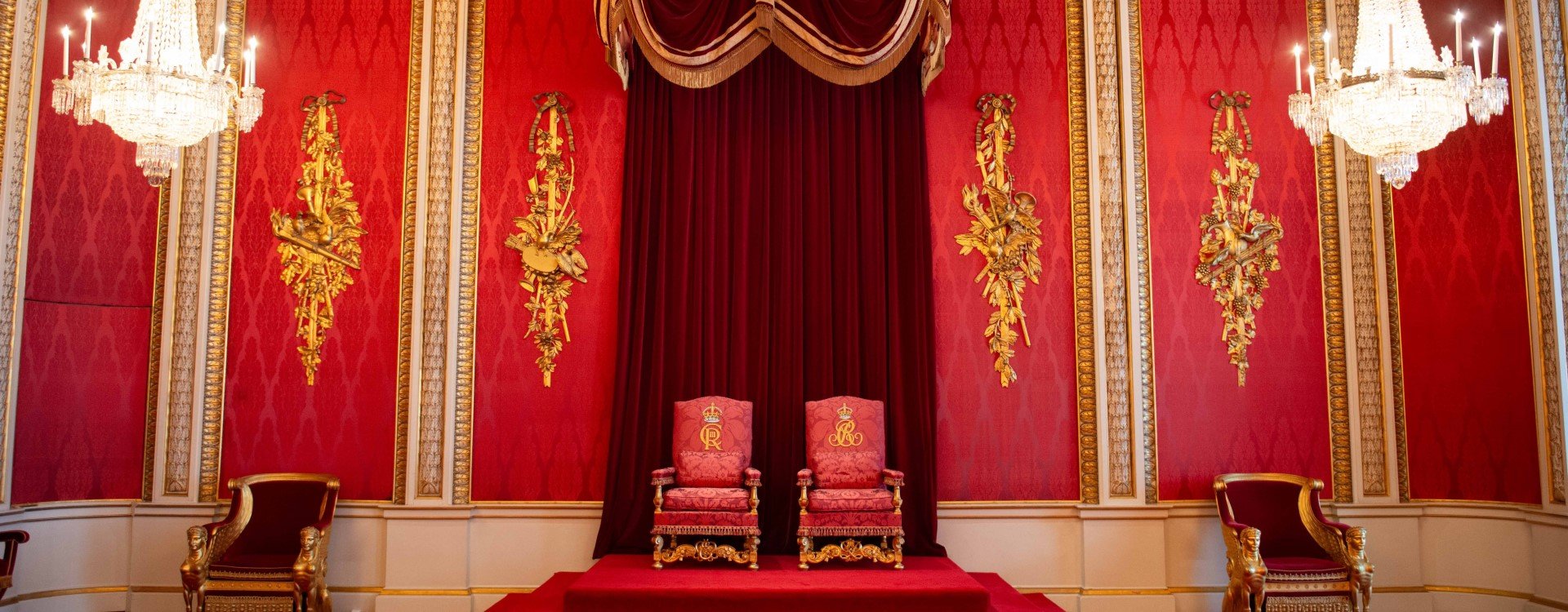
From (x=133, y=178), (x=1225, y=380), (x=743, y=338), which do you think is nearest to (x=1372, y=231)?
(x=1225, y=380)

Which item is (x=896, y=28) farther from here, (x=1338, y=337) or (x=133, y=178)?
(x=133, y=178)

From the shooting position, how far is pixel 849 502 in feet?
18.5

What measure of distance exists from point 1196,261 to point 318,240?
5.00m

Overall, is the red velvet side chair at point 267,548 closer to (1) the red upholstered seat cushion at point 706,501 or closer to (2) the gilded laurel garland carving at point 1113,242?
(1) the red upholstered seat cushion at point 706,501

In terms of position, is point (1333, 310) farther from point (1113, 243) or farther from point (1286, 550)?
point (1286, 550)

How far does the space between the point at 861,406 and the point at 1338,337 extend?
2.77 m

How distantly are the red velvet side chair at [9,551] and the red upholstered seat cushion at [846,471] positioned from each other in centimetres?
383

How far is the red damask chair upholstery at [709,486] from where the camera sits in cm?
558

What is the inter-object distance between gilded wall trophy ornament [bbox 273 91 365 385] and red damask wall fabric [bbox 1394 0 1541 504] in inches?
235

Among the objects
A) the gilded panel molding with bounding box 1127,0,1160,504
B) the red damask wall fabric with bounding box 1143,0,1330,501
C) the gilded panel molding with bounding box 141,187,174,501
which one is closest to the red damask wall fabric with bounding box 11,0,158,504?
the gilded panel molding with bounding box 141,187,174,501

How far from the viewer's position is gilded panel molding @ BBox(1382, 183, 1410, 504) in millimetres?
6215

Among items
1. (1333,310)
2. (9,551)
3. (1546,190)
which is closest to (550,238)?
(9,551)

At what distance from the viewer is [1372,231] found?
6344 mm

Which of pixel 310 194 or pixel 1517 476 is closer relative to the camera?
pixel 1517 476
